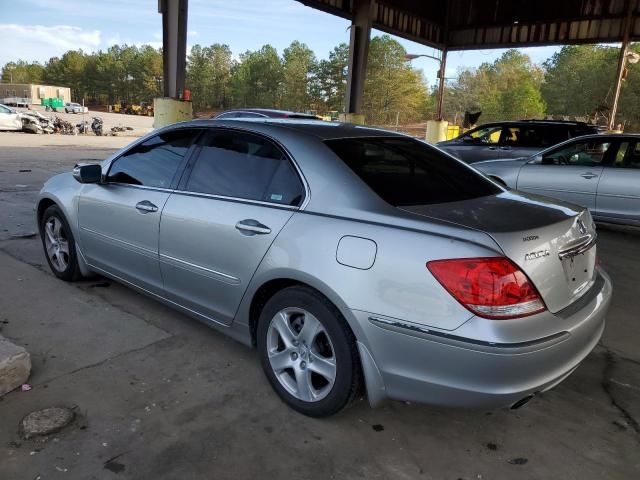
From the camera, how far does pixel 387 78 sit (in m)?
78.2

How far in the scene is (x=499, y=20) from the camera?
18875mm

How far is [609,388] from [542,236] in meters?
1.44

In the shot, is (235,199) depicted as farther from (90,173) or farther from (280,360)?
(90,173)

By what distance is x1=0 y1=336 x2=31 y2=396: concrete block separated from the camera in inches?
108

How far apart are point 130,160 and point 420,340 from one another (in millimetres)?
2677

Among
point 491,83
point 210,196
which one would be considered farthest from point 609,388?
point 491,83

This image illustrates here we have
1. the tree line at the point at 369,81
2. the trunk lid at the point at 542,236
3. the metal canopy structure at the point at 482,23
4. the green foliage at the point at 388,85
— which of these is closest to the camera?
the trunk lid at the point at 542,236

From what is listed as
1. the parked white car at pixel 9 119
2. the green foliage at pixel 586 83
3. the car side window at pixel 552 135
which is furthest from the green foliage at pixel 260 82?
the car side window at pixel 552 135

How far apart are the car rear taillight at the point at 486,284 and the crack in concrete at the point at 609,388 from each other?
1.21 m

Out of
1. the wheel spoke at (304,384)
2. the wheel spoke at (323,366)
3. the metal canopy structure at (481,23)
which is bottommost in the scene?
the wheel spoke at (304,384)

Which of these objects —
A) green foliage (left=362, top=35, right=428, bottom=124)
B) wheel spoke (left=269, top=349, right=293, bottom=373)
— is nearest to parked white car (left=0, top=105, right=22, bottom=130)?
wheel spoke (left=269, top=349, right=293, bottom=373)

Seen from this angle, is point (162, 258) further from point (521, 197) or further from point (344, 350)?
→ point (521, 197)

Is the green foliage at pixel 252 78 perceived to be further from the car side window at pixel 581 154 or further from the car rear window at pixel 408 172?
the car rear window at pixel 408 172

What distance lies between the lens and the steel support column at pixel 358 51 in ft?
52.7
